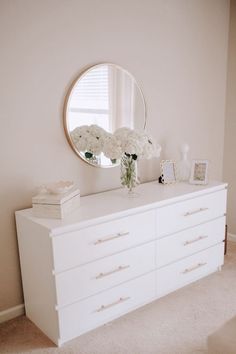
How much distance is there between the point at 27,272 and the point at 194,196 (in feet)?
4.05

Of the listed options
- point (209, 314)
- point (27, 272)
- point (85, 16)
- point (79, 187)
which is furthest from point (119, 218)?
point (85, 16)

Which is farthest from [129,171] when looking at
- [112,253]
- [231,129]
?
[231,129]

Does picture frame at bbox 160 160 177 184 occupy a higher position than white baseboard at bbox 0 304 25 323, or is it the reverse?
picture frame at bbox 160 160 177 184

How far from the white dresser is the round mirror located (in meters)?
0.43

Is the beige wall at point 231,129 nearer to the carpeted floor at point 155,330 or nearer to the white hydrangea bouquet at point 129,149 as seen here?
the carpeted floor at point 155,330

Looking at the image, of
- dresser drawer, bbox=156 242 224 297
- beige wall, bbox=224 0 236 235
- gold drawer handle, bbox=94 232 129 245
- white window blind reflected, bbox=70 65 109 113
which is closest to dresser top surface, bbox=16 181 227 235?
gold drawer handle, bbox=94 232 129 245

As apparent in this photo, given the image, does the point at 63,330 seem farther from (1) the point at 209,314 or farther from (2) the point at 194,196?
(2) the point at 194,196

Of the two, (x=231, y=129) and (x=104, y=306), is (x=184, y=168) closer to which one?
(x=231, y=129)

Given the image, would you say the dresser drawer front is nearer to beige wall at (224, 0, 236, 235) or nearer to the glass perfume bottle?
the glass perfume bottle

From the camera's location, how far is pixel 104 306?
7.30 feet

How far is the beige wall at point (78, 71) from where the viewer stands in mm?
2180

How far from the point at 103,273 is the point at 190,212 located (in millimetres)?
794

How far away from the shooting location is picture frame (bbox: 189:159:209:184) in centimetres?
280

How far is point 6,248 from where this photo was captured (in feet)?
7.48
